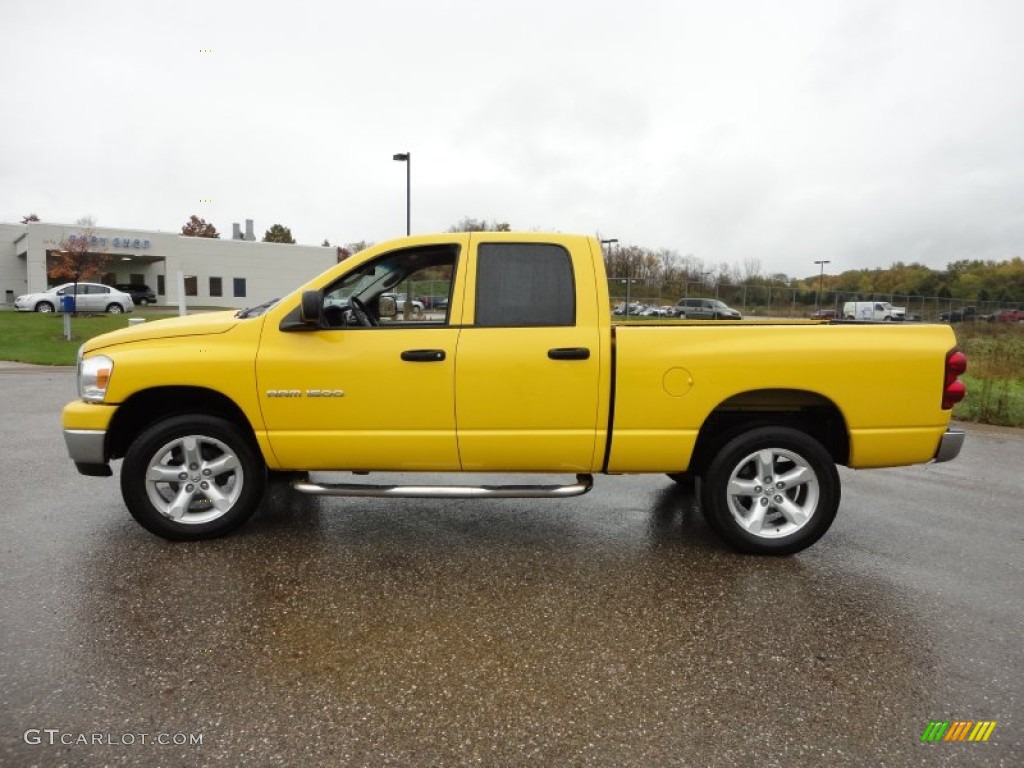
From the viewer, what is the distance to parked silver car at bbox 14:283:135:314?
109 feet

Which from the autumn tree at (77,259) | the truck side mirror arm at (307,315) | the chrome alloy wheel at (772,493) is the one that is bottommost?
the chrome alloy wheel at (772,493)

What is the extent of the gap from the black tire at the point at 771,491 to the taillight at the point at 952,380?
0.80 m

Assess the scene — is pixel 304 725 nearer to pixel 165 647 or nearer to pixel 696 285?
pixel 165 647

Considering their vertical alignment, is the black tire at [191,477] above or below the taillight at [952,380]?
below

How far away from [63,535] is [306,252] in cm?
5027

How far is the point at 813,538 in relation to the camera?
423cm

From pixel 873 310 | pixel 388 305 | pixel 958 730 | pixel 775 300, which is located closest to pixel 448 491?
pixel 388 305

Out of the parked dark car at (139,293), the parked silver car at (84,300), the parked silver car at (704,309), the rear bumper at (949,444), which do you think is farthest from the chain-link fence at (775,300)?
the parked dark car at (139,293)

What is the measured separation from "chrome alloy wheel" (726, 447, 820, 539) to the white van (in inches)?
1422

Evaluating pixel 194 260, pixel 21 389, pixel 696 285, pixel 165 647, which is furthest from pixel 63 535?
pixel 194 260

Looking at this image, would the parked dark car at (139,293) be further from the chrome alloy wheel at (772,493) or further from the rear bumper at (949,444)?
the rear bumper at (949,444)

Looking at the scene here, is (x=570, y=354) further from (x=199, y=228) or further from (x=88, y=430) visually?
(x=199, y=228)

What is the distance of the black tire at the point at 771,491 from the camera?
4.18 metres

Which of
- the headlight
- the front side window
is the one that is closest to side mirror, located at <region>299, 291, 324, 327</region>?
the front side window
